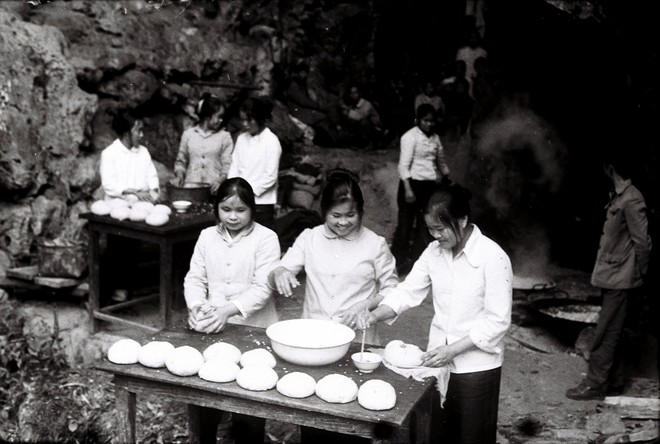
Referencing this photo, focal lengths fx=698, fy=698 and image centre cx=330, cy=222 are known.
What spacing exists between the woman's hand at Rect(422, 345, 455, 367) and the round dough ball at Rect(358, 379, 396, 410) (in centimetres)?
38

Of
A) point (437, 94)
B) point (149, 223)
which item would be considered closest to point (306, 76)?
point (437, 94)

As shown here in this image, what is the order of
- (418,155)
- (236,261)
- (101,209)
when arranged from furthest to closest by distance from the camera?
1. (418,155)
2. (101,209)
3. (236,261)

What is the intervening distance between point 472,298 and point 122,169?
4352mm

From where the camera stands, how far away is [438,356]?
331 cm

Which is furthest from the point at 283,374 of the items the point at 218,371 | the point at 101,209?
the point at 101,209

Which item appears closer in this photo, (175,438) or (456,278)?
(456,278)

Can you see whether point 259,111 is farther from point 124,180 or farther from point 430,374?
point 430,374

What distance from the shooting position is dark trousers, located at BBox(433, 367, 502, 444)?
3.48 meters

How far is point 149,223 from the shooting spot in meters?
5.98

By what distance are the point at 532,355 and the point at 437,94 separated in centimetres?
620

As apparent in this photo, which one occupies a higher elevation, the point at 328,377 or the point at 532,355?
the point at 328,377

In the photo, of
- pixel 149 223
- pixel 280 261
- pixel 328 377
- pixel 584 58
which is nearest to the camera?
pixel 328 377

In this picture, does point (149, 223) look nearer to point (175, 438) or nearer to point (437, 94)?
point (175, 438)

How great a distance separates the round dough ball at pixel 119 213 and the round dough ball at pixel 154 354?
3.03 metres
